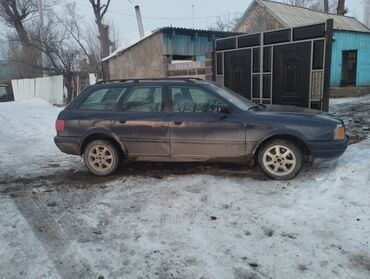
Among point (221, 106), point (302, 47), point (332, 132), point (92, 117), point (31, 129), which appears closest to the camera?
point (332, 132)

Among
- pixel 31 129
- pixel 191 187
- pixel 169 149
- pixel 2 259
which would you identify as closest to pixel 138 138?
pixel 169 149

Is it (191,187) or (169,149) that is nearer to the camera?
(191,187)

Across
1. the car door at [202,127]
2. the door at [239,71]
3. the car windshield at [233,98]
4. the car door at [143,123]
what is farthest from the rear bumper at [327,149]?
the door at [239,71]

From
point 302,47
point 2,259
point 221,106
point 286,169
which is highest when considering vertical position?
point 302,47

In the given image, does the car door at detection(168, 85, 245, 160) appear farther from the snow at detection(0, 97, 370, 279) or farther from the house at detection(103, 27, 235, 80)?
the house at detection(103, 27, 235, 80)

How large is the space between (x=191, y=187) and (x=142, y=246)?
1690 millimetres

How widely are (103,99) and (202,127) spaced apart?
1844mm

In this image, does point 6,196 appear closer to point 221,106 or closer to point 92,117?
point 92,117

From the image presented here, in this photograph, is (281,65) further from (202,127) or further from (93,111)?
(93,111)

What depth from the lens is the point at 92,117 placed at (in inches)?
227

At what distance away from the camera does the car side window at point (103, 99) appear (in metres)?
5.81

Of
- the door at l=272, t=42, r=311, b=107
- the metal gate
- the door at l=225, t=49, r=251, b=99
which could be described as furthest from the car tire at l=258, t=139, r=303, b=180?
the door at l=225, t=49, r=251, b=99

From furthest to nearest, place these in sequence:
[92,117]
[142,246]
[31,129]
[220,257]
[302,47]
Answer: [31,129]
[302,47]
[92,117]
[142,246]
[220,257]

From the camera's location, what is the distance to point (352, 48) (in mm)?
19250
